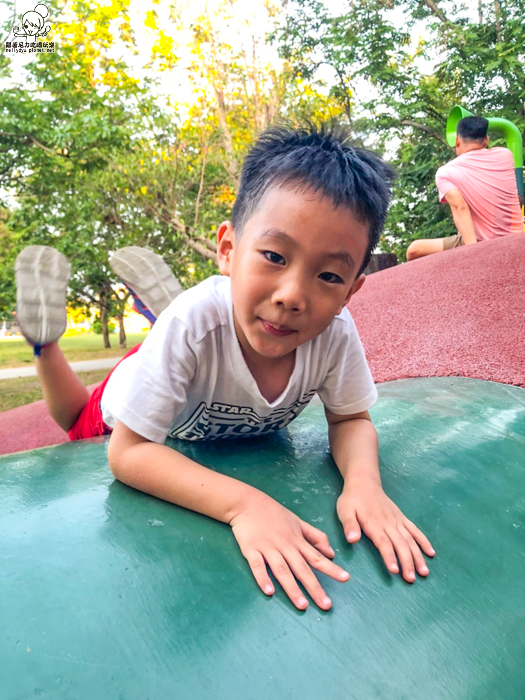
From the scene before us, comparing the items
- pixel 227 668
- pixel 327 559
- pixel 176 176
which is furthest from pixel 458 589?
pixel 176 176

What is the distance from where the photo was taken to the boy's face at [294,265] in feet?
3.06

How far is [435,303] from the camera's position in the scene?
2607mm

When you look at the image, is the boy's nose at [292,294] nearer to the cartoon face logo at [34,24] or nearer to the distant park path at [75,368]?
the cartoon face logo at [34,24]

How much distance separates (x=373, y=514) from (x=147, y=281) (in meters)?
1.63

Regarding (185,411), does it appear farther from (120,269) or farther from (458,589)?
(120,269)

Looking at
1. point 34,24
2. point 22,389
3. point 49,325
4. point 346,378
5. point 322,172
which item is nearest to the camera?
point 322,172

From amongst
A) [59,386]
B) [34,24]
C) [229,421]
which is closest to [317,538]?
[229,421]

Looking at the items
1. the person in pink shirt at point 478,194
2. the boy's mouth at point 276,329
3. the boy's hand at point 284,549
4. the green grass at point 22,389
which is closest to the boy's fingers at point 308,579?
the boy's hand at point 284,549

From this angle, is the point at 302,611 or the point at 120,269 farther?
the point at 120,269

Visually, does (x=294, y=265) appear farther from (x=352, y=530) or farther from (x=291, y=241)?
(x=352, y=530)

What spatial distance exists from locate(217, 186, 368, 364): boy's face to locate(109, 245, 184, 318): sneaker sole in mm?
1312

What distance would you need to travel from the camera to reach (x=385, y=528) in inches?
35.7

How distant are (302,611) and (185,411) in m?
0.60

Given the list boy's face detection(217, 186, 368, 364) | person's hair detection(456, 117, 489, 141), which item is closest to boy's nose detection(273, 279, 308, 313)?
boy's face detection(217, 186, 368, 364)
